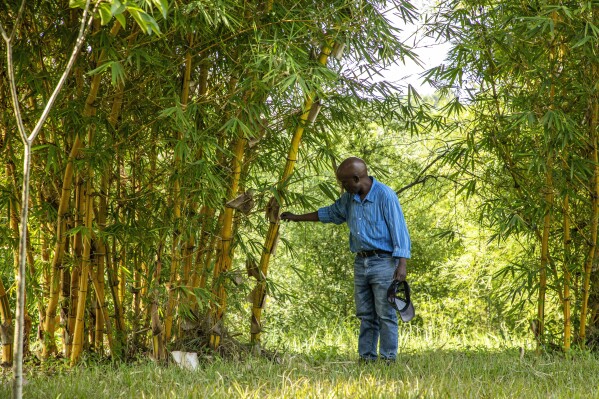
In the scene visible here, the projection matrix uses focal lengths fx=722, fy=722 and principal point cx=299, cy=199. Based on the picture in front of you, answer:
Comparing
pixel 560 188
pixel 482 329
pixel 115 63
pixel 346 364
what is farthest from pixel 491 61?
pixel 482 329

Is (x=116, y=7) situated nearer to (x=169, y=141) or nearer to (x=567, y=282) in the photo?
(x=169, y=141)

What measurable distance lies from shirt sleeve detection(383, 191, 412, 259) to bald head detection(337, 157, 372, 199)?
6.9 inches

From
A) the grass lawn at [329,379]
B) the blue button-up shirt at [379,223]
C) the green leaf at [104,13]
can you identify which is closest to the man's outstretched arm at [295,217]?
the blue button-up shirt at [379,223]

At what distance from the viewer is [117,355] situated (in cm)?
438

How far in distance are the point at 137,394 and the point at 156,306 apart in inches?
42.2

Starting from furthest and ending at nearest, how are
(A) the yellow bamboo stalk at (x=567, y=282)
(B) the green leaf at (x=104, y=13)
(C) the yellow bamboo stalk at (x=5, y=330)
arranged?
(A) the yellow bamboo stalk at (x=567, y=282)
(C) the yellow bamboo stalk at (x=5, y=330)
(B) the green leaf at (x=104, y=13)

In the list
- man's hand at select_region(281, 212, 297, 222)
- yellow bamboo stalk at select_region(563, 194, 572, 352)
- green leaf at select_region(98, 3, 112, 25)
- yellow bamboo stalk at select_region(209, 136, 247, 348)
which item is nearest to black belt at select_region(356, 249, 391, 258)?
man's hand at select_region(281, 212, 297, 222)

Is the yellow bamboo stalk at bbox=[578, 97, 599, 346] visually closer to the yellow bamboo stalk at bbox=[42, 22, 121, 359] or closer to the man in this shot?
the man

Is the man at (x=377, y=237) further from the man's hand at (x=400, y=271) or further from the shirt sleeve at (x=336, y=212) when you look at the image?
the shirt sleeve at (x=336, y=212)

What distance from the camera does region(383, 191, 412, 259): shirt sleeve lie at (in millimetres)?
4000

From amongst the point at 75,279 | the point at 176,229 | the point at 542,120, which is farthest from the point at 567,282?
the point at 75,279

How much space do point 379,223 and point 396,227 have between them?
0.11 meters

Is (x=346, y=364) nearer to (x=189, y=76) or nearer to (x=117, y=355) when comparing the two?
(x=117, y=355)

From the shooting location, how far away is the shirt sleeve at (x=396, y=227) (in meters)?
4.00
